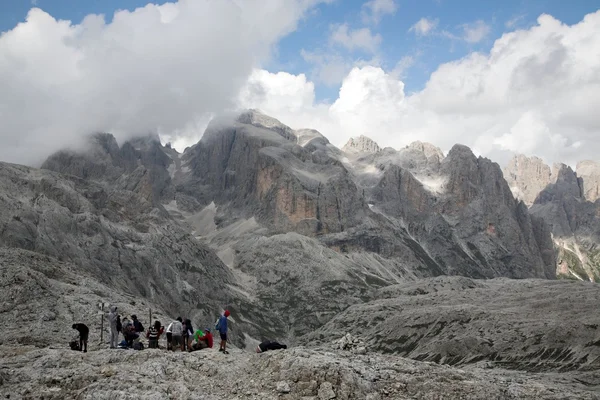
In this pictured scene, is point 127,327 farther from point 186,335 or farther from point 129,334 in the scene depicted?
point 186,335

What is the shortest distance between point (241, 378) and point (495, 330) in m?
119

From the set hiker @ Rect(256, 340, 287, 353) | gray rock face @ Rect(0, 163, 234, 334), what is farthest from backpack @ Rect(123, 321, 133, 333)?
gray rock face @ Rect(0, 163, 234, 334)

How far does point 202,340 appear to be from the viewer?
39.3m

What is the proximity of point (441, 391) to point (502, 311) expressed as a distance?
13415 cm

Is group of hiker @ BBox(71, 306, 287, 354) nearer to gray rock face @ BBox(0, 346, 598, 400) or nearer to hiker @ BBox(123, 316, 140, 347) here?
hiker @ BBox(123, 316, 140, 347)

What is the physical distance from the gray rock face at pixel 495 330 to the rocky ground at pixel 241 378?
7625cm

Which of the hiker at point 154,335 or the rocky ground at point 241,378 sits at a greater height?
the hiker at point 154,335

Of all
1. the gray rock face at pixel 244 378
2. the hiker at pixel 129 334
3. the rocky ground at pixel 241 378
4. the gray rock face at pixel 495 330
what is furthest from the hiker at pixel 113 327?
the gray rock face at pixel 495 330

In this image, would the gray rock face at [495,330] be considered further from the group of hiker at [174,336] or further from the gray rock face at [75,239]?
the group of hiker at [174,336]

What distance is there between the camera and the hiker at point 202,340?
38.5 meters

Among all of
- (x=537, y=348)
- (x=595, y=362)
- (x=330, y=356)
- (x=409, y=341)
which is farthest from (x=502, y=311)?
(x=330, y=356)

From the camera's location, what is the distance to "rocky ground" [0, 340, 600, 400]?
95.8 ft

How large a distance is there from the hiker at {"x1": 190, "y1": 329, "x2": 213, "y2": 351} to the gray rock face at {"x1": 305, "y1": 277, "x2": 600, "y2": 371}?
72077mm

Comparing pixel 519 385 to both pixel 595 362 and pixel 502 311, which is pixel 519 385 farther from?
pixel 502 311
